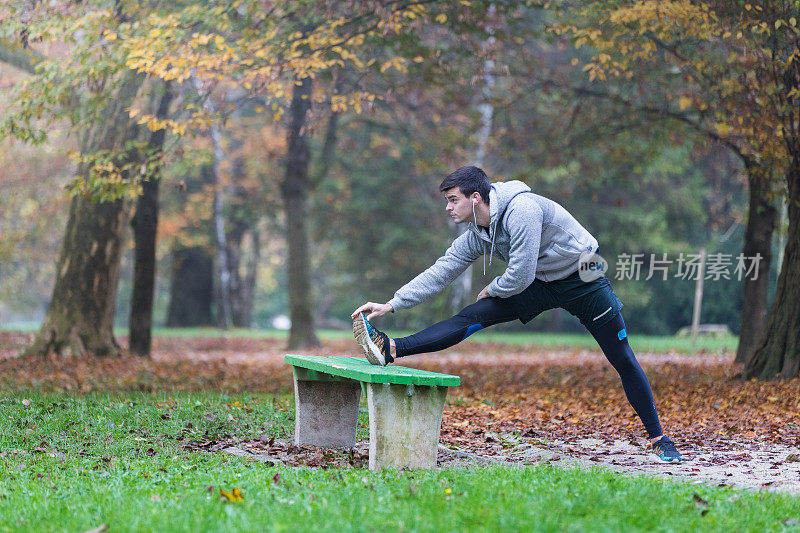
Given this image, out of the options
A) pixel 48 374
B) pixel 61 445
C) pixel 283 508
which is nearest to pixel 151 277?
pixel 48 374

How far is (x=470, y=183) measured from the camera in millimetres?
5449

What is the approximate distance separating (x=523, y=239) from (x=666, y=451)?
1.81 metres

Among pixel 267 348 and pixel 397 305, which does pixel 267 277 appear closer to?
pixel 267 348

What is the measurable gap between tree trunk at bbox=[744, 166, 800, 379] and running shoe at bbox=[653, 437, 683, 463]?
4.99 metres

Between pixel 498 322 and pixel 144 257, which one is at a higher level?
pixel 144 257

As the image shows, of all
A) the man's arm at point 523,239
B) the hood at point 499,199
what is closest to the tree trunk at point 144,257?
the hood at point 499,199

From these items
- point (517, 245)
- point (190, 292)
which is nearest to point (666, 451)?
point (517, 245)

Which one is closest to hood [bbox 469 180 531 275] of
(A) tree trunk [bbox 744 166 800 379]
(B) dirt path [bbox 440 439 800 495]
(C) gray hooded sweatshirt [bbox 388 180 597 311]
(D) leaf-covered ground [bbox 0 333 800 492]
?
(C) gray hooded sweatshirt [bbox 388 180 597 311]

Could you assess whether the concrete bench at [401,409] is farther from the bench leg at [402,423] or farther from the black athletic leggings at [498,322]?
the black athletic leggings at [498,322]

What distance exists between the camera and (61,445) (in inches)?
240

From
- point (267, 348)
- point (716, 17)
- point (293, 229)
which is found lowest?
point (267, 348)

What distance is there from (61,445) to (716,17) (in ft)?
27.3

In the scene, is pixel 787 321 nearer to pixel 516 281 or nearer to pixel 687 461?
pixel 687 461

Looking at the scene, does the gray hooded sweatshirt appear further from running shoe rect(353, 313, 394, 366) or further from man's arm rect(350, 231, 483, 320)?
running shoe rect(353, 313, 394, 366)
